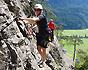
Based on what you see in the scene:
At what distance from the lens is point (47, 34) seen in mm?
7254

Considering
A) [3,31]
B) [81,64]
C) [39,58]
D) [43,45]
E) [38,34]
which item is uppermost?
[3,31]

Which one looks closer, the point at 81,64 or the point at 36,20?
the point at 36,20

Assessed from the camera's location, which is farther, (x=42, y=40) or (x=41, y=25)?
(x=42, y=40)

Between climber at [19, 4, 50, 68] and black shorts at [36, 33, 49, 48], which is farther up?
climber at [19, 4, 50, 68]

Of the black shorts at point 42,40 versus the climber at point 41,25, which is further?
the black shorts at point 42,40

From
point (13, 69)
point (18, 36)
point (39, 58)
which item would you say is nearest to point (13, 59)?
point (13, 69)

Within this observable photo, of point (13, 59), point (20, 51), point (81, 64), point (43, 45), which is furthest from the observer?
point (81, 64)

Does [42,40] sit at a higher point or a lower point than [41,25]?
lower

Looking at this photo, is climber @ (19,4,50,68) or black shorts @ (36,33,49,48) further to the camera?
black shorts @ (36,33,49,48)

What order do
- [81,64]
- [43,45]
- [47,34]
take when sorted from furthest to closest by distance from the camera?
[81,64] < [43,45] < [47,34]

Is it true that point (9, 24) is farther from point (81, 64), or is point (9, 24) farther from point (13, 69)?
point (81, 64)

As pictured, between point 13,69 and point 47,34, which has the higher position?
point 47,34

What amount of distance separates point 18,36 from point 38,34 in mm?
1412

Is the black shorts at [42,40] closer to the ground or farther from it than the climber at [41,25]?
closer to the ground
